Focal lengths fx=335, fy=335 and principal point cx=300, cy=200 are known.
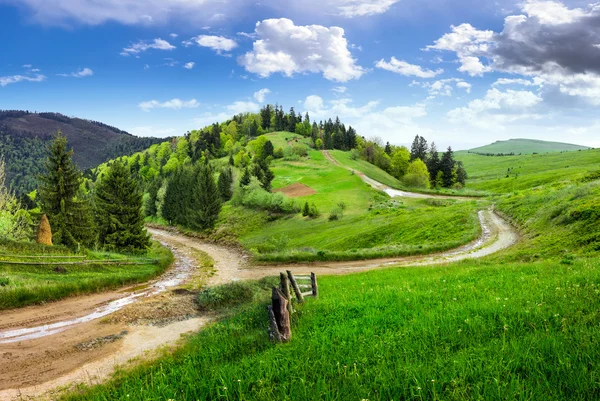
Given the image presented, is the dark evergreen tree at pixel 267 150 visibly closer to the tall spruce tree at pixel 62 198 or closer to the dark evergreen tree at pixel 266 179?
the dark evergreen tree at pixel 266 179

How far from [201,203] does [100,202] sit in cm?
3372

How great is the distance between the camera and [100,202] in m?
43.5

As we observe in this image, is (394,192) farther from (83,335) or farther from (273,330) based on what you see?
(273,330)

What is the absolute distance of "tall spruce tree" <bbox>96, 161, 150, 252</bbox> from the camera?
1723 inches

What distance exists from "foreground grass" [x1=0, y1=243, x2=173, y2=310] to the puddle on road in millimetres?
1762

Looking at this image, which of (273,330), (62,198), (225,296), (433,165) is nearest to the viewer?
(273,330)

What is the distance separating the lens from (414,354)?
21.2 ft

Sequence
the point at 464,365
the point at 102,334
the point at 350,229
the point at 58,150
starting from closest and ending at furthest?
the point at 464,365
the point at 102,334
the point at 58,150
the point at 350,229

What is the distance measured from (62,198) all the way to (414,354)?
42.6m

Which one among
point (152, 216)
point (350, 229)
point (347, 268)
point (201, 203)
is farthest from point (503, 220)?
point (152, 216)

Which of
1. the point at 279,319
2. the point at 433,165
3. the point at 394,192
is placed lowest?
the point at 279,319

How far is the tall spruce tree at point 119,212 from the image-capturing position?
4377 cm

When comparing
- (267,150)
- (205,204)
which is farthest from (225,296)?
(267,150)

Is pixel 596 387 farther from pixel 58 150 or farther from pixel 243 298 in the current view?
pixel 58 150
